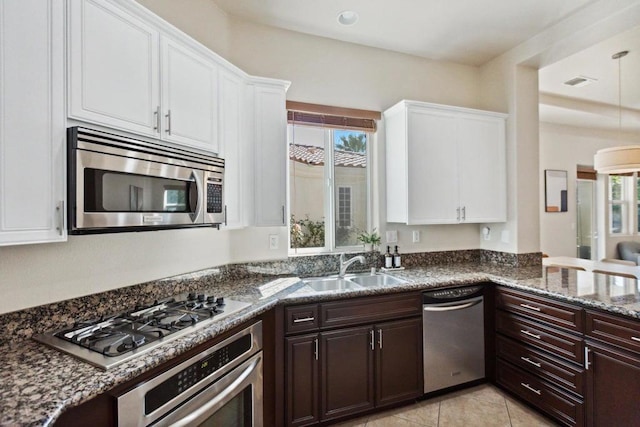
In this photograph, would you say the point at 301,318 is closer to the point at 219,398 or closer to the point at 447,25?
the point at 219,398

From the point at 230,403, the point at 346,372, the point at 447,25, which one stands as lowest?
the point at 346,372

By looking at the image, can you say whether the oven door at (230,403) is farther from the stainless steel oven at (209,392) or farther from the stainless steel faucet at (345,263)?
the stainless steel faucet at (345,263)

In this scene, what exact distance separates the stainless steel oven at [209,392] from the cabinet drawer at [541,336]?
6.07 ft

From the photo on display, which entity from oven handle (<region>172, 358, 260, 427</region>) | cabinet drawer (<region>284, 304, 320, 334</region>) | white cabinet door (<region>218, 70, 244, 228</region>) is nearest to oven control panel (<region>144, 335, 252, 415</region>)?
oven handle (<region>172, 358, 260, 427</region>)

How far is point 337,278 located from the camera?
268 centimetres

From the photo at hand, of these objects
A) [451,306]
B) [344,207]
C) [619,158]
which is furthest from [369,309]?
[619,158]

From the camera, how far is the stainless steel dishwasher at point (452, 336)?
2.40 m

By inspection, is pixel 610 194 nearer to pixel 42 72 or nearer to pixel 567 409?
pixel 567 409

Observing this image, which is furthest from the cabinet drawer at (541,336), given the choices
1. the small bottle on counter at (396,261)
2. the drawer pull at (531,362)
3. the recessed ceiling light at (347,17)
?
the recessed ceiling light at (347,17)

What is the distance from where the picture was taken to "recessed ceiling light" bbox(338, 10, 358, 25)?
8.21ft

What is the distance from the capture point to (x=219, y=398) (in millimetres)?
1506

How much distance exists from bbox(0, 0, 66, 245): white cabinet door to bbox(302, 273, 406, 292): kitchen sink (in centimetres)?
167

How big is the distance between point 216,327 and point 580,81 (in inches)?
187

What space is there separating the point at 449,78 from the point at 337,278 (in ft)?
7.57
